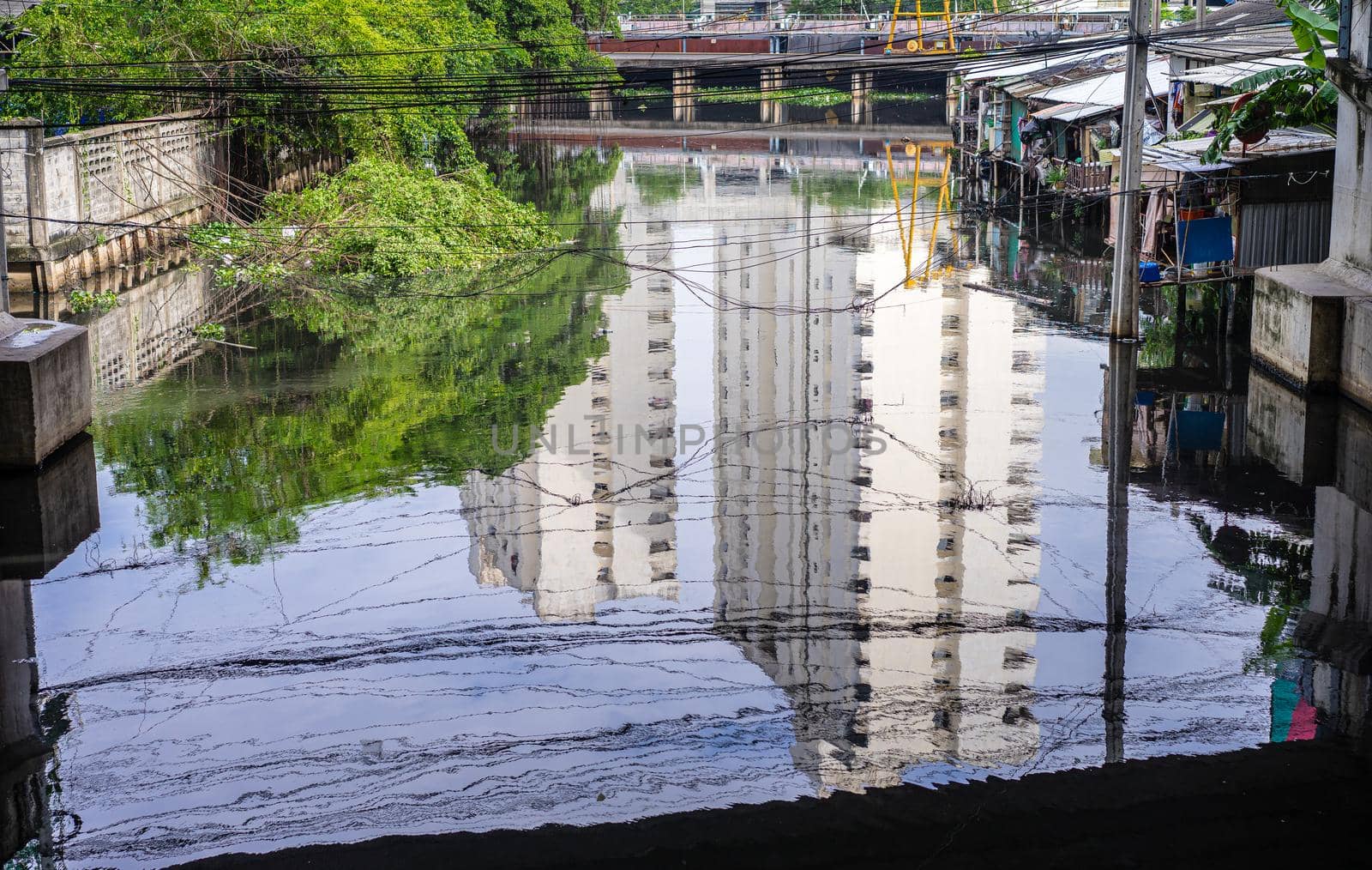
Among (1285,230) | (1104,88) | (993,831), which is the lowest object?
(993,831)

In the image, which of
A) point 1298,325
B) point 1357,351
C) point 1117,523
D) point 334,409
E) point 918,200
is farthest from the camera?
point 918,200

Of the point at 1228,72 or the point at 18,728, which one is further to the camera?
the point at 1228,72

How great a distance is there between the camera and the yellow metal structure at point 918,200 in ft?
113

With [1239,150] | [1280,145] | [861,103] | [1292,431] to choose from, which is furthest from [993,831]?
[861,103]

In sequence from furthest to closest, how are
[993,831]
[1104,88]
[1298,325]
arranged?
[1104,88] < [1298,325] < [993,831]

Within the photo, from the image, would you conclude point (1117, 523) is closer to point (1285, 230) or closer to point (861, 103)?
point (1285, 230)

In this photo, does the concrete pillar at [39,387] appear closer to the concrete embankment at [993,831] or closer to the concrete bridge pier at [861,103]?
the concrete embankment at [993,831]

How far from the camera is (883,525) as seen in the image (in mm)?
15930

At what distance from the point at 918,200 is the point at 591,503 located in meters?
32.9

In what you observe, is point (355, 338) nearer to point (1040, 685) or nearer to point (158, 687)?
point (158, 687)

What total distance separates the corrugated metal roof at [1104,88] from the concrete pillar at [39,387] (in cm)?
2579

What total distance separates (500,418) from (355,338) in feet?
23.1

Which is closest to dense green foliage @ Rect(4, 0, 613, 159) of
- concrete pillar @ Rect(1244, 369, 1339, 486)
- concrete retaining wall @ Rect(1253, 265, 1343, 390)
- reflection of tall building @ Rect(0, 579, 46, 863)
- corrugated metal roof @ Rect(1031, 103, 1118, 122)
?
corrugated metal roof @ Rect(1031, 103, 1118, 122)

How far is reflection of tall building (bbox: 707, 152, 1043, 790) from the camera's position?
11102 mm
